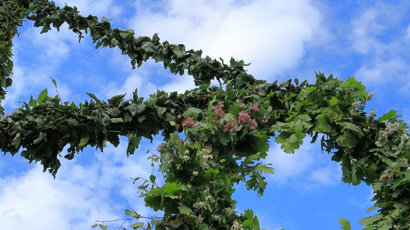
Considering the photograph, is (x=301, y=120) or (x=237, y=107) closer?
(x=237, y=107)

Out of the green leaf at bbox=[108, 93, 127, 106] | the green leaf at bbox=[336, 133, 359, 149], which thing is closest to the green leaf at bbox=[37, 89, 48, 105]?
the green leaf at bbox=[108, 93, 127, 106]

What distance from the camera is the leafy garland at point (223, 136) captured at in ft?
10.00

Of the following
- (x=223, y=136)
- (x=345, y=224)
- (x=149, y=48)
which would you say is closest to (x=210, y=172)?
(x=223, y=136)

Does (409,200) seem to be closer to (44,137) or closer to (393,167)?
(393,167)

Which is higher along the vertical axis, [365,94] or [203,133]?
[365,94]

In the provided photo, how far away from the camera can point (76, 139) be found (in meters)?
4.14

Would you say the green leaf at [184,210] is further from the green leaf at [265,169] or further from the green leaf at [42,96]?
the green leaf at [42,96]

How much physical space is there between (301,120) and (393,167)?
0.98 metres

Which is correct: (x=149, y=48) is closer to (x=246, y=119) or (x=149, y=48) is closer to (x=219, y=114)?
(x=219, y=114)

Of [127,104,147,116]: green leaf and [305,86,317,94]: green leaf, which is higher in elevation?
[305,86,317,94]: green leaf

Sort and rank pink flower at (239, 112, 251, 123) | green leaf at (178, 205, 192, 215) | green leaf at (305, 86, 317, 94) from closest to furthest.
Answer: green leaf at (178, 205, 192, 215) → pink flower at (239, 112, 251, 123) → green leaf at (305, 86, 317, 94)

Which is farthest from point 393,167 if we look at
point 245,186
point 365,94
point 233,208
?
point 233,208

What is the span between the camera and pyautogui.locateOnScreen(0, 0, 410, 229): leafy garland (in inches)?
120

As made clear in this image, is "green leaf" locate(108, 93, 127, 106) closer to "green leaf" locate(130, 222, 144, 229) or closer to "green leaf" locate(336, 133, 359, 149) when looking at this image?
"green leaf" locate(130, 222, 144, 229)
